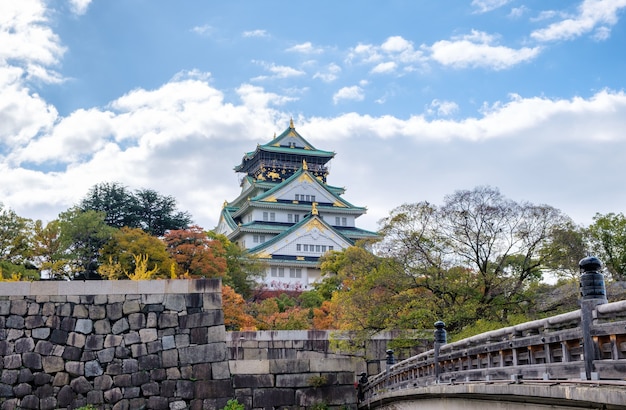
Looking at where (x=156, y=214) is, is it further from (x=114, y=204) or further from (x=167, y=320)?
(x=167, y=320)

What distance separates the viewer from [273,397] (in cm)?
1720

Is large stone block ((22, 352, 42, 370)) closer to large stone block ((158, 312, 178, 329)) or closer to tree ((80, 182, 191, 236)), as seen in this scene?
large stone block ((158, 312, 178, 329))

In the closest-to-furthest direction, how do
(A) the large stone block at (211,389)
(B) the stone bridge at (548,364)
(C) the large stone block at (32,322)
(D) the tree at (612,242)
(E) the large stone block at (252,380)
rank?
(B) the stone bridge at (548,364) < (C) the large stone block at (32,322) < (A) the large stone block at (211,389) < (E) the large stone block at (252,380) < (D) the tree at (612,242)

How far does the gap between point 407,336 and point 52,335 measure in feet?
28.2

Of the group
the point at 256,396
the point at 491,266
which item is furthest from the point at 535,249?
the point at 256,396

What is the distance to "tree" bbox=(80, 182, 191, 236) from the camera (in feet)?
121

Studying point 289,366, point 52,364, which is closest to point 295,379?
point 289,366

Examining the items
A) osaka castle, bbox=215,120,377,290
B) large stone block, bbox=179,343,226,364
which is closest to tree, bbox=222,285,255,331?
large stone block, bbox=179,343,226,364

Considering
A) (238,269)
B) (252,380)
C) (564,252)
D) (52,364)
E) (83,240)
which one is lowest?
(252,380)

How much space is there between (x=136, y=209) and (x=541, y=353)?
32.7 m

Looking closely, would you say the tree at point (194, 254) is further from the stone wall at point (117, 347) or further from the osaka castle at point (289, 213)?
the osaka castle at point (289, 213)

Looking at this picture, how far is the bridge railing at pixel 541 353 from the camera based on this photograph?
5742 millimetres

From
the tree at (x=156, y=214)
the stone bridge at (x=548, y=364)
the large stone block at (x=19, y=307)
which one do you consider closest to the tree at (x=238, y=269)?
the tree at (x=156, y=214)

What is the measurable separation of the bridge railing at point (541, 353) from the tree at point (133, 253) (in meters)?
18.7
